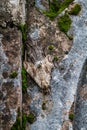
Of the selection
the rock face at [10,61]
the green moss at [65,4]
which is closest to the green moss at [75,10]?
the green moss at [65,4]

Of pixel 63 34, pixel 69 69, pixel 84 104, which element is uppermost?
pixel 63 34

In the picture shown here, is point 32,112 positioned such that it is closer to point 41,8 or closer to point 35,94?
point 35,94

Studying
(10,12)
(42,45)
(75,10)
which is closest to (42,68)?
(42,45)

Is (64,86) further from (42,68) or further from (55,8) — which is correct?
(55,8)

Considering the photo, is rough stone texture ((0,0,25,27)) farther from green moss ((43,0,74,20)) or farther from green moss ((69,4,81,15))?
green moss ((69,4,81,15))

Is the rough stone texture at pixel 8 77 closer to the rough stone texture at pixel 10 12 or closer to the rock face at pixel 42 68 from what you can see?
the rock face at pixel 42 68

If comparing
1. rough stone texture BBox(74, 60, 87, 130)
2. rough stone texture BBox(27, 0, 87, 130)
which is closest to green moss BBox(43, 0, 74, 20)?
rough stone texture BBox(27, 0, 87, 130)

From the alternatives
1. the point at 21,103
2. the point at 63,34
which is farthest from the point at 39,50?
the point at 21,103
